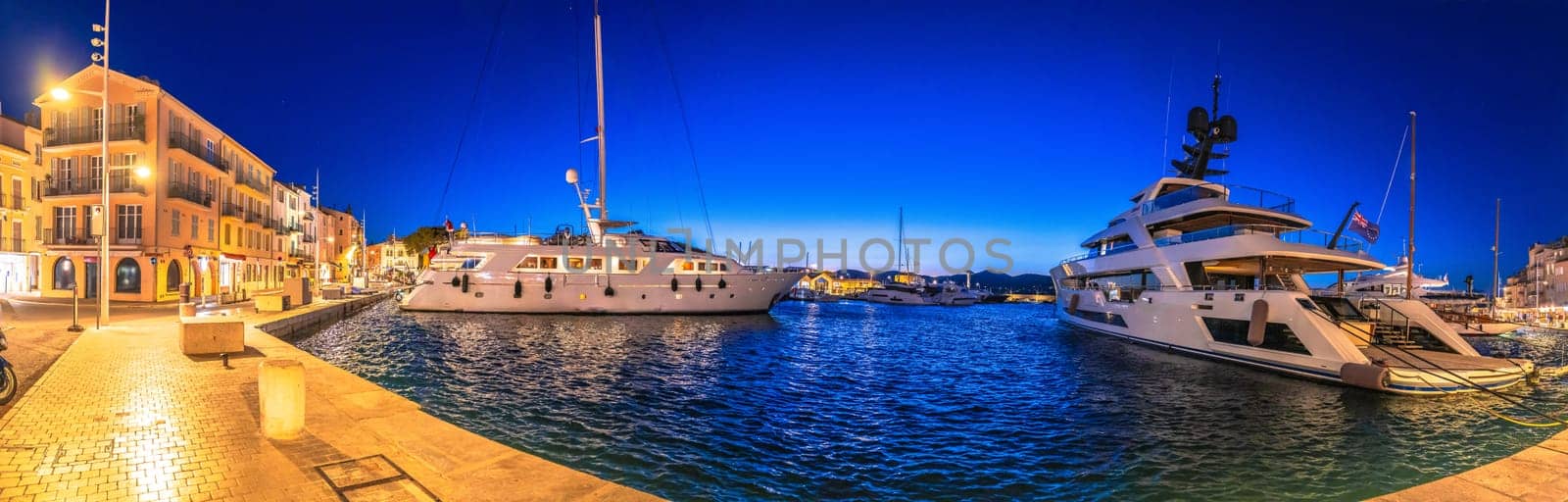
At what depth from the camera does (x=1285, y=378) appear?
55.7 ft

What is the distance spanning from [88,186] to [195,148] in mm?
4539

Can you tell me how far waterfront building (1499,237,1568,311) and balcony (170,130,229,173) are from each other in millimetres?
87452

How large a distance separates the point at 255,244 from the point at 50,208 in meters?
12.8

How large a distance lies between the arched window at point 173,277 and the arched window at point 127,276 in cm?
109

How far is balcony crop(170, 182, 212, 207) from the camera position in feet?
98.7

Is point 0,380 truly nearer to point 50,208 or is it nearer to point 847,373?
point 847,373

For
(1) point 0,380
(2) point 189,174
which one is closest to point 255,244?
(2) point 189,174

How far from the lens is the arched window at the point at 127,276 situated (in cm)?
2889

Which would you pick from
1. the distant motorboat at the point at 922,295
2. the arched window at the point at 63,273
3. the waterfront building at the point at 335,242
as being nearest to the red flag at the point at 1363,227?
the distant motorboat at the point at 922,295

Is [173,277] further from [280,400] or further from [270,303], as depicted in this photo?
[280,400]

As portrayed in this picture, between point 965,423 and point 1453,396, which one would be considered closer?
point 965,423

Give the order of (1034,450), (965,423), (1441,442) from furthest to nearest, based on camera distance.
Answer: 1. (965,423)
2. (1441,442)
3. (1034,450)

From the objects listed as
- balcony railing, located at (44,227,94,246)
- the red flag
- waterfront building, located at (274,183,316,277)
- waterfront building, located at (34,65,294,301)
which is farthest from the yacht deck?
waterfront building, located at (274,183,316,277)

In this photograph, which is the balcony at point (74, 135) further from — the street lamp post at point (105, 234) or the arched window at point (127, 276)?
the street lamp post at point (105, 234)
